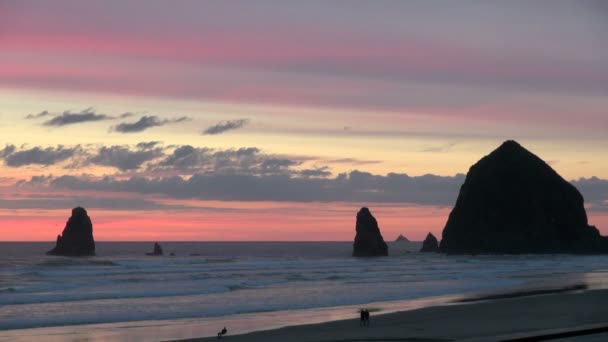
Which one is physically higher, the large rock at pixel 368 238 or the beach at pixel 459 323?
the large rock at pixel 368 238

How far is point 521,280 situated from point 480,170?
106812 millimetres

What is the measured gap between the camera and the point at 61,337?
25922 mm

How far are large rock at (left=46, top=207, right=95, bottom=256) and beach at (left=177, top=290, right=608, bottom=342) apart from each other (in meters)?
102

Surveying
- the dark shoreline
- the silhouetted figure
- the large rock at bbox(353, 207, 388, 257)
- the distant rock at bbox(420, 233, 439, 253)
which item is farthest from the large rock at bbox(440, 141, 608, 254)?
the silhouetted figure

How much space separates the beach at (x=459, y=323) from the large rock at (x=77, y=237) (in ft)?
336

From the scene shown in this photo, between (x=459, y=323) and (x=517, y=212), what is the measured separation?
13138cm

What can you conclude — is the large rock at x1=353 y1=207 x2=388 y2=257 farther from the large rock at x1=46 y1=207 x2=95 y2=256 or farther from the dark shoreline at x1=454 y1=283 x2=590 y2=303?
the dark shoreline at x1=454 y1=283 x2=590 y2=303

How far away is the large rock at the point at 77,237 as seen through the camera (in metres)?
129

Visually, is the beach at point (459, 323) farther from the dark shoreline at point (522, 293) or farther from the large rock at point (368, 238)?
the large rock at point (368, 238)

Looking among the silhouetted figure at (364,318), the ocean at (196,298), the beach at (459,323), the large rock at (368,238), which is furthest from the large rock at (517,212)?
the silhouetted figure at (364,318)

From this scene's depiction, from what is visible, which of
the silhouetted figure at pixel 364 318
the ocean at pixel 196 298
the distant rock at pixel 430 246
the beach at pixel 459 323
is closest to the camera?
the beach at pixel 459 323

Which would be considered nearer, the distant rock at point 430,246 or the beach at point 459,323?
the beach at point 459,323

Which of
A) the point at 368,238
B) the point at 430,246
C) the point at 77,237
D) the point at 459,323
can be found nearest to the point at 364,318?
the point at 459,323

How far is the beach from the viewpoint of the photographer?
944 inches
